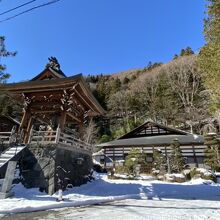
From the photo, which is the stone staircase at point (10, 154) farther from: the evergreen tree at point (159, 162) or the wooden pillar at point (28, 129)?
the evergreen tree at point (159, 162)

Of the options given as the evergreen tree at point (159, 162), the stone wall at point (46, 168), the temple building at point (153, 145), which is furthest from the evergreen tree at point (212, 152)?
the stone wall at point (46, 168)

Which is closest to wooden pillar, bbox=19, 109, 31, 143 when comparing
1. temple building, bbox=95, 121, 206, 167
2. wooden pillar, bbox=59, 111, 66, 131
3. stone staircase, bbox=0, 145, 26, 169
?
stone staircase, bbox=0, 145, 26, 169

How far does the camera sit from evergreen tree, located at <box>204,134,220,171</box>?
68.7 feet

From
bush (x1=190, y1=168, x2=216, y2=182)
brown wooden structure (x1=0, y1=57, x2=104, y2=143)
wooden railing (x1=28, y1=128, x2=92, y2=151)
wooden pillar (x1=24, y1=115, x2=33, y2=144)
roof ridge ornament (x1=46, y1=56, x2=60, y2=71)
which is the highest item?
roof ridge ornament (x1=46, y1=56, x2=60, y2=71)

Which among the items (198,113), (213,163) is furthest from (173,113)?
(213,163)

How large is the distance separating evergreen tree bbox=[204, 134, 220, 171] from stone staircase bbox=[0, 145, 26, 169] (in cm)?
1753

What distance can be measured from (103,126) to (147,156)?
2059cm

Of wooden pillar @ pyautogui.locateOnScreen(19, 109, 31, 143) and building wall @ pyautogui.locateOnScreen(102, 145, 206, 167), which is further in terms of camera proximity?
building wall @ pyautogui.locateOnScreen(102, 145, 206, 167)

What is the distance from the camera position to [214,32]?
32.1ft

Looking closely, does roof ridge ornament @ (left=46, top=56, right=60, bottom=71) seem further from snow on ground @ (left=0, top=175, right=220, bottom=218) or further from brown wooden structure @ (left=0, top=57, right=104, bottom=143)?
snow on ground @ (left=0, top=175, right=220, bottom=218)

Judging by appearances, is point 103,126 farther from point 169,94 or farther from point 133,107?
point 169,94

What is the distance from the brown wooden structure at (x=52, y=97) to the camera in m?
12.3

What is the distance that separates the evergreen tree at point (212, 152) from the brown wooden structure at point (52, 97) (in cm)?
1310

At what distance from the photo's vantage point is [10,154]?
1070cm
